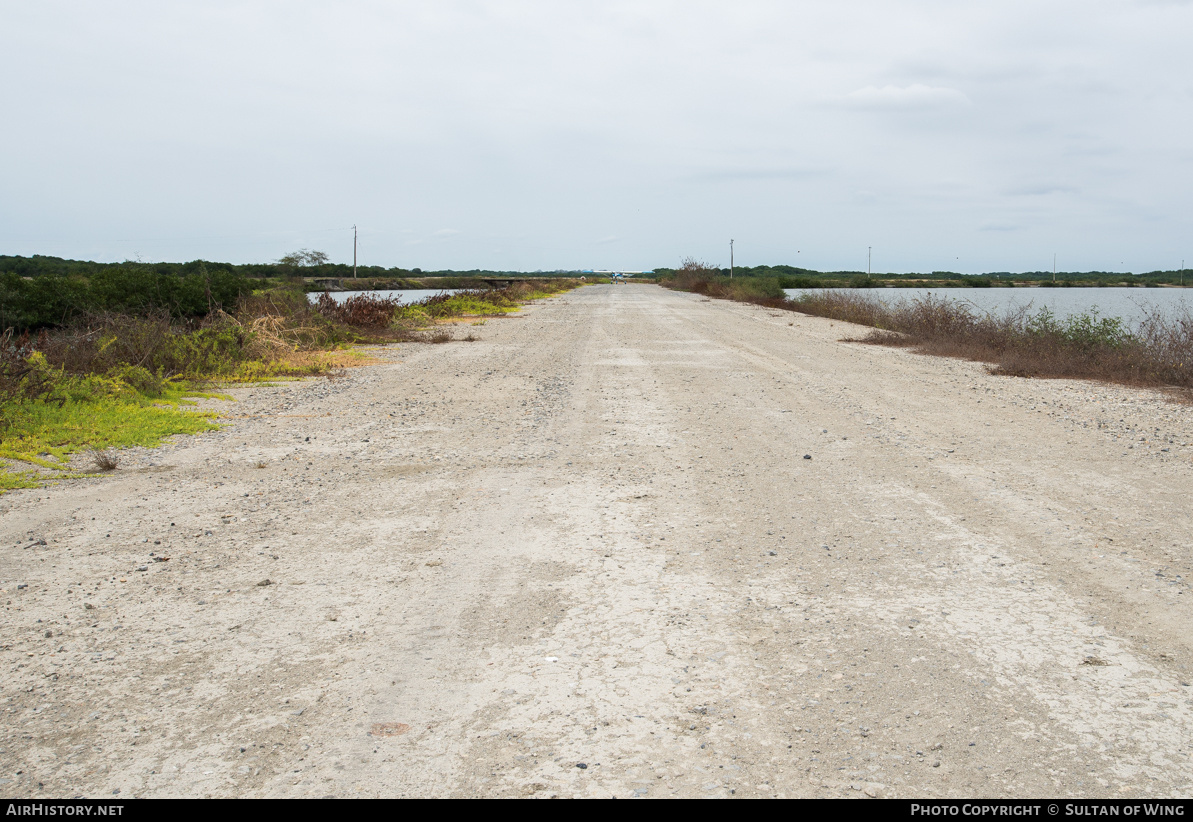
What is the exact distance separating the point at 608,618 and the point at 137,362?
10.0m

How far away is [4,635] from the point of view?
363 cm

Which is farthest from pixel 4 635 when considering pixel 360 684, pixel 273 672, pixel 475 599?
pixel 475 599

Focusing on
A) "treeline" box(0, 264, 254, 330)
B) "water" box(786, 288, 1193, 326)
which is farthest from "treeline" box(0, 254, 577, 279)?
"water" box(786, 288, 1193, 326)

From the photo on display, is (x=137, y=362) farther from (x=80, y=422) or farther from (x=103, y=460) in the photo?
(x=103, y=460)

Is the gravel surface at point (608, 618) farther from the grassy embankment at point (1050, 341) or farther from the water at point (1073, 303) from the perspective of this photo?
the water at point (1073, 303)

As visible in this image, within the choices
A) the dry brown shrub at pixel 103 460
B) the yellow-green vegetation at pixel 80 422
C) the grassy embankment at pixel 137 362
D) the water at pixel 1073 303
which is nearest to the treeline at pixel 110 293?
the grassy embankment at pixel 137 362

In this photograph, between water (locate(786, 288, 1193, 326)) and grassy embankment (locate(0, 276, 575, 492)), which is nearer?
grassy embankment (locate(0, 276, 575, 492))

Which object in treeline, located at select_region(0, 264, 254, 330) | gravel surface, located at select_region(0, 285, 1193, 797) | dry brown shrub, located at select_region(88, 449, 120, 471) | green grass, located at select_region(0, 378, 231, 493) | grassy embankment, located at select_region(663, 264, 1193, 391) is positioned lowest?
gravel surface, located at select_region(0, 285, 1193, 797)

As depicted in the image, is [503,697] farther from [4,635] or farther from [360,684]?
[4,635]

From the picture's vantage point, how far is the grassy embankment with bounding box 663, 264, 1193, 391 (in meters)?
12.6

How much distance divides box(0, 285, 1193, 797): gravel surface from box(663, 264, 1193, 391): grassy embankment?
5.53m

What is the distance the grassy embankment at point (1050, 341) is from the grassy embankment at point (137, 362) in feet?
39.3

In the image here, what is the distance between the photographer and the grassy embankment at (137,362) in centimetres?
771

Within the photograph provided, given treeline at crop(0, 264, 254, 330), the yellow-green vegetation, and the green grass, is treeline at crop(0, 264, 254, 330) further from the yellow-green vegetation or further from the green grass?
the green grass
